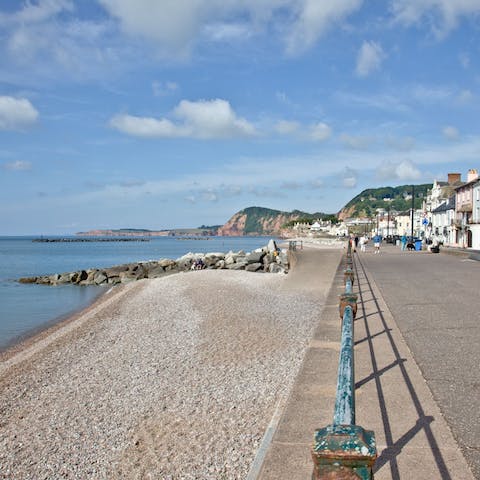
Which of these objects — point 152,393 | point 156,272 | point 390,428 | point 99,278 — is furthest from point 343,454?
point 156,272

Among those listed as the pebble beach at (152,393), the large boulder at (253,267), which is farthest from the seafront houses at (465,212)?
the pebble beach at (152,393)

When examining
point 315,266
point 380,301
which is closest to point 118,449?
point 380,301

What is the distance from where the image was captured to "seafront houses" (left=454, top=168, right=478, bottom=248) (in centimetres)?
5825

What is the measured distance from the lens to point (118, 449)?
6727 millimetres

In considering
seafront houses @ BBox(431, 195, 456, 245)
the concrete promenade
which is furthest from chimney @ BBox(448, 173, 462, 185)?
the concrete promenade

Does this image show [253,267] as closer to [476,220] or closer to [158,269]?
[158,269]

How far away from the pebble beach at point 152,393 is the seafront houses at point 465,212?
4665cm

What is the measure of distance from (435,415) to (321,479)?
3582 mm

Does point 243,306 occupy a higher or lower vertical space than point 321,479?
lower

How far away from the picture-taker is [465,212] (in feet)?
197

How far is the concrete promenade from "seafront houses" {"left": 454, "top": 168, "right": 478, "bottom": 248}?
162 ft

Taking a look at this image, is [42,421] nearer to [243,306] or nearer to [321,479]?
[321,479]

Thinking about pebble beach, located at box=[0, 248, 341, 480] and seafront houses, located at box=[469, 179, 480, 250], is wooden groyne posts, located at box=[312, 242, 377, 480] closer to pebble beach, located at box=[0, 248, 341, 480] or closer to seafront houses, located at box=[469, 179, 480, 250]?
pebble beach, located at box=[0, 248, 341, 480]

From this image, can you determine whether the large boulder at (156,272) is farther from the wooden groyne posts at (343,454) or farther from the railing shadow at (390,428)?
the wooden groyne posts at (343,454)
